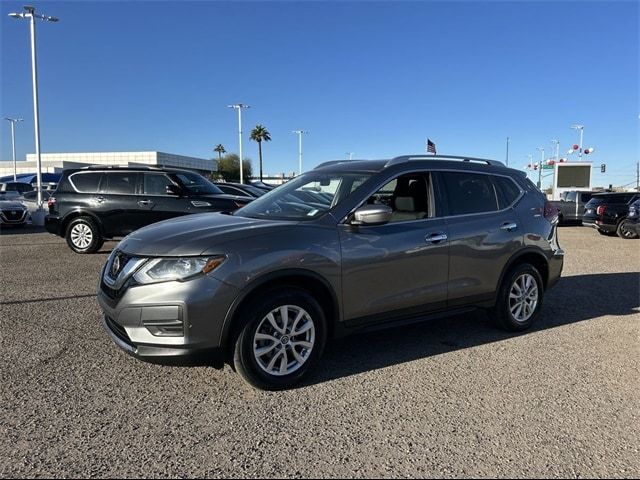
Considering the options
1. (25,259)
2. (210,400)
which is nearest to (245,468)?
(210,400)

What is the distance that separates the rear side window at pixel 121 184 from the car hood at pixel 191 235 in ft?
22.9

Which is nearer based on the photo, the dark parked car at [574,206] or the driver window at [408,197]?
the driver window at [408,197]

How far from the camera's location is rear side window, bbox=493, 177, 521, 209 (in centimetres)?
541

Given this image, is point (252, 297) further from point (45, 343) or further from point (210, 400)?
point (45, 343)

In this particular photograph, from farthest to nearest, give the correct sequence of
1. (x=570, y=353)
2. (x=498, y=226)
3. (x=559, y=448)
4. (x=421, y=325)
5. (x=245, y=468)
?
(x=421, y=325) < (x=498, y=226) < (x=570, y=353) < (x=559, y=448) < (x=245, y=468)

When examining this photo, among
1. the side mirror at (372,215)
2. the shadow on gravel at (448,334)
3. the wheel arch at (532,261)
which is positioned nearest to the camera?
the side mirror at (372,215)

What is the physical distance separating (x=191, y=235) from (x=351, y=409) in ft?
5.53

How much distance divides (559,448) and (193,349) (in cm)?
240

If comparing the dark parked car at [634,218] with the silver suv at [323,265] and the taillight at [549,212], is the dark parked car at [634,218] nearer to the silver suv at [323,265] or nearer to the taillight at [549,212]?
the taillight at [549,212]

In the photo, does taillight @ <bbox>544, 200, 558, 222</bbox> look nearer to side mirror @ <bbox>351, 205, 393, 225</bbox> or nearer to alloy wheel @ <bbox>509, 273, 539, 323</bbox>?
alloy wheel @ <bbox>509, 273, 539, 323</bbox>

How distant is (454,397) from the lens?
381 centimetres

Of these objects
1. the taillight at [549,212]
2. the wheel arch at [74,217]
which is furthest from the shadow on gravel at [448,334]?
the wheel arch at [74,217]

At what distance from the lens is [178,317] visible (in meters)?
3.48

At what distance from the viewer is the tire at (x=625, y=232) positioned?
15945 mm
